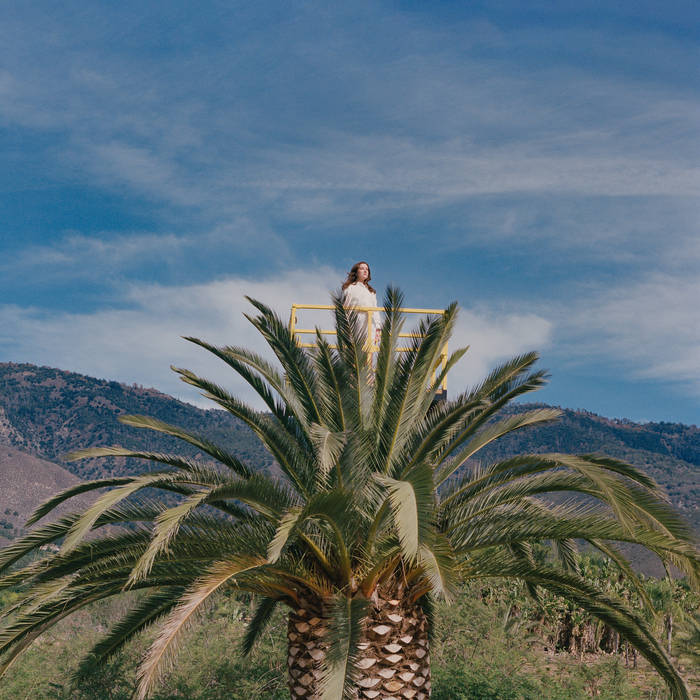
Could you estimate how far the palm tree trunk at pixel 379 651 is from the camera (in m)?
9.57

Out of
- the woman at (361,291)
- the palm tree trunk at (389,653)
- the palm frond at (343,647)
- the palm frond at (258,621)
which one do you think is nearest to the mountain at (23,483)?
the palm frond at (258,621)

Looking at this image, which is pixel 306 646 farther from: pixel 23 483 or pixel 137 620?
pixel 23 483

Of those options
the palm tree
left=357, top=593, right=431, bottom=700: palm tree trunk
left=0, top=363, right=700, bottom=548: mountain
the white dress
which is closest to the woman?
the white dress

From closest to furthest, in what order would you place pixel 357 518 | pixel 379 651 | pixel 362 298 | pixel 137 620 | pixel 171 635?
pixel 171 635 → pixel 357 518 → pixel 379 651 → pixel 137 620 → pixel 362 298

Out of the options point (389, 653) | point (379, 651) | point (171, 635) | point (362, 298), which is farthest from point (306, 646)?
point (362, 298)

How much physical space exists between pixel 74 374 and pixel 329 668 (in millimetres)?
130550

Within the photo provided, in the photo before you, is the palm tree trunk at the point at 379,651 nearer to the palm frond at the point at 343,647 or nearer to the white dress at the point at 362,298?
the palm frond at the point at 343,647

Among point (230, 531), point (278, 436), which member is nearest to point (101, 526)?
point (230, 531)

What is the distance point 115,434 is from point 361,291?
11295 centimetres

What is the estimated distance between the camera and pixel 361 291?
39.2 feet

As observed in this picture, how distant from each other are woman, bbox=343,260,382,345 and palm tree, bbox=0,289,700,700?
55.5 inches

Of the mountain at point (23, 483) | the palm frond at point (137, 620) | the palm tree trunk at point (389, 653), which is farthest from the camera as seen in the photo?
the mountain at point (23, 483)

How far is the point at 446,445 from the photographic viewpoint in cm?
1038

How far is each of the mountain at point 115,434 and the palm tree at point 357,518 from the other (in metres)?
79.8
